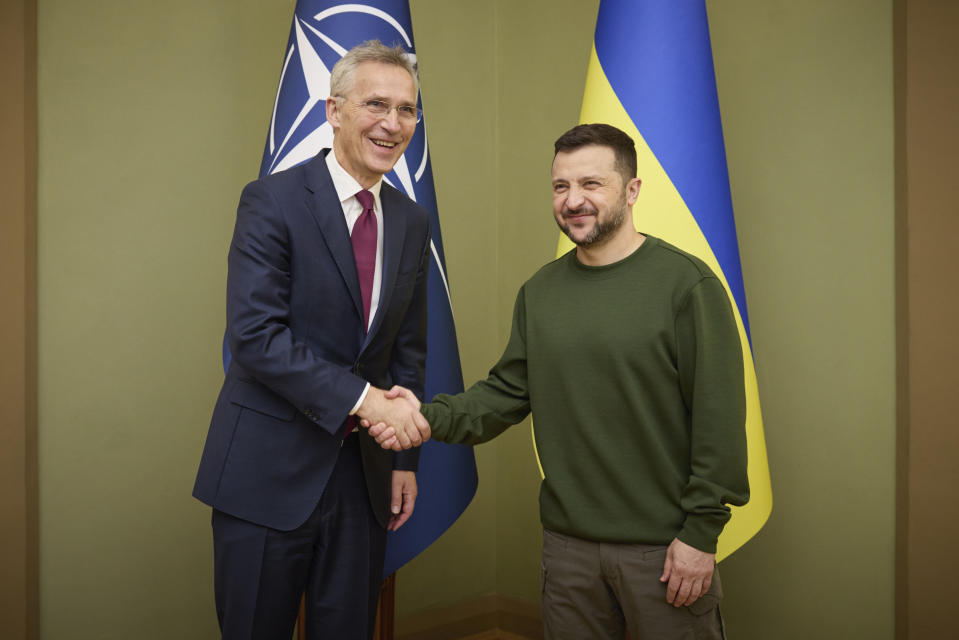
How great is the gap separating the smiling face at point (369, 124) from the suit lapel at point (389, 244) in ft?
0.27

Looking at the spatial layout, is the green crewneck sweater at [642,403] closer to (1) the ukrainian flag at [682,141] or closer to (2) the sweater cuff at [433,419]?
(2) the sweater cuff at [433,419]

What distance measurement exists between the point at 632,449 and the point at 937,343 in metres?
1.11

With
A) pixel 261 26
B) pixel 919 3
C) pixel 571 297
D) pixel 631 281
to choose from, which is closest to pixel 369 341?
pixel 571 297

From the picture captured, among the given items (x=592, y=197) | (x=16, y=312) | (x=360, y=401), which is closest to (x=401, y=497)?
(x=360, y=401)

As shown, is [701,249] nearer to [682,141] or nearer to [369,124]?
[682,141]

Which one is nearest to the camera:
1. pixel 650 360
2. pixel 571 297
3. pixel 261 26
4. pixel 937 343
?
pixel 650 360

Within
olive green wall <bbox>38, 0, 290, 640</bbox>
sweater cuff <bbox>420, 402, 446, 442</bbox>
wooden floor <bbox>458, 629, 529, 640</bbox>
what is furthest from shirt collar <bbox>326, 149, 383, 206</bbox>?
wooden floor <bbox>458, 629, 529, 640</bbox>

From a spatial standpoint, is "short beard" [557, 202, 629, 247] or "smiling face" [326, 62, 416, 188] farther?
"smiling face" [326, 62, 416, 188]

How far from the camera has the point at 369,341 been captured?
1.64 metres

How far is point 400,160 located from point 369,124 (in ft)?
1.76

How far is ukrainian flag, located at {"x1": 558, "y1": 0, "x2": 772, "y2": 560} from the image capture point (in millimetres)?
2045

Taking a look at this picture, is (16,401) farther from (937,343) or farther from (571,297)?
(937,343)

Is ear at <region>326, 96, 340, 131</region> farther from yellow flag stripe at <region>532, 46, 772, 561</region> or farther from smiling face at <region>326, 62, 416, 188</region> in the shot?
yellow flag stripe at <region>532, 46, 772, 561</region>

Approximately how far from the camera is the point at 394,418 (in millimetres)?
1652
